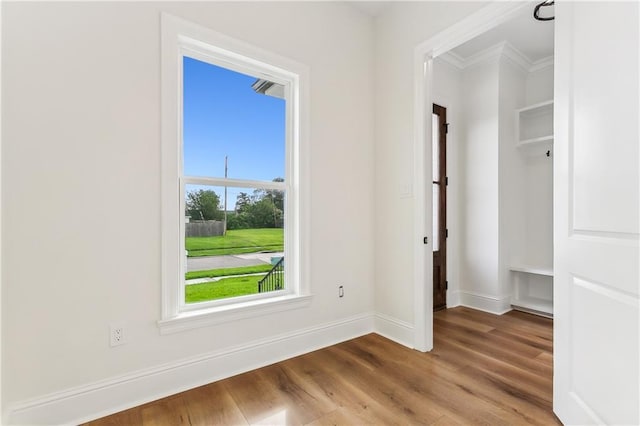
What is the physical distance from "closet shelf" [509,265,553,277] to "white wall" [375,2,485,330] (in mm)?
1752

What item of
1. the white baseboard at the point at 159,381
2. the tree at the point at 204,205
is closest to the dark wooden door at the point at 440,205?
A: the white baseboard at the point at 159,381

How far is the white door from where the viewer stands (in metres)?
1.17

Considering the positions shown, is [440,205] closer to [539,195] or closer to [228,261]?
[539,195]

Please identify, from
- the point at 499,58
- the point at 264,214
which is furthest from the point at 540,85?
the point at 264,214

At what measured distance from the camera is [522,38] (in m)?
3.22

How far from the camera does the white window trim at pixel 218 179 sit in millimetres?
1839

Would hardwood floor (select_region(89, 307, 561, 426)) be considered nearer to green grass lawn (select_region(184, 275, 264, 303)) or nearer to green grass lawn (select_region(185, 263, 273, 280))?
green grass lawn (select_region(184, 275, 264, 303))

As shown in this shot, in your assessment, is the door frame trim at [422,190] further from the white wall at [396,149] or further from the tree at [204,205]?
the tree at [204,205]

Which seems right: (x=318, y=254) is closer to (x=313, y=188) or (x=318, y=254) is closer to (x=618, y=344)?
(x=313, y=188)

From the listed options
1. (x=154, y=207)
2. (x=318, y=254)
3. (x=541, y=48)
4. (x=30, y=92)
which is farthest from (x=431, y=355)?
(x=541, y=48)

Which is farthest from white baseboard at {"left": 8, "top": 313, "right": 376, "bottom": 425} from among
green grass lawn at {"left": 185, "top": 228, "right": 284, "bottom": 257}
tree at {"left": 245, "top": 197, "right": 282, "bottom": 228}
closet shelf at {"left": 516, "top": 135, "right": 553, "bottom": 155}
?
closet shelf at {"left": 516, "top": 135, "right": 553, "bottom": 155}

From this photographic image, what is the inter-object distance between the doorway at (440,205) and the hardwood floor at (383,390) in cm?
101

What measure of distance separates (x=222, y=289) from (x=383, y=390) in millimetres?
1234

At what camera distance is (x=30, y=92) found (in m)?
1.49
